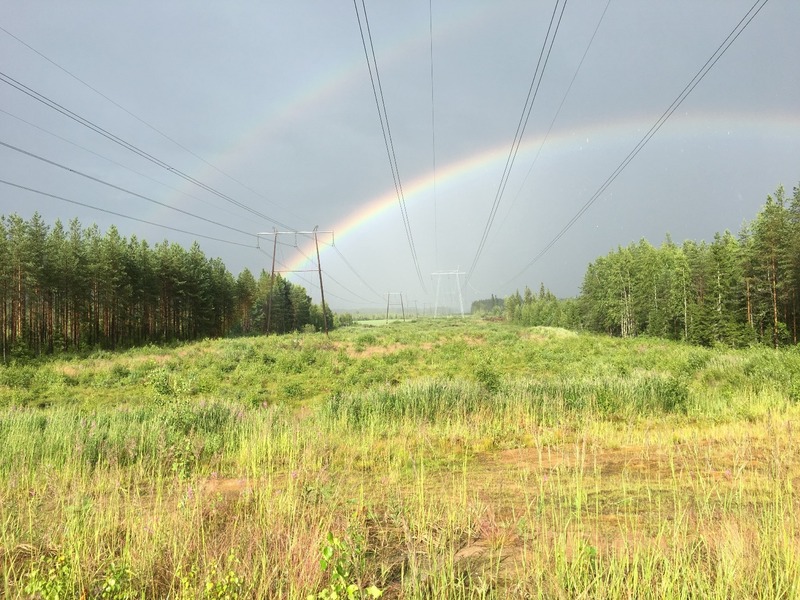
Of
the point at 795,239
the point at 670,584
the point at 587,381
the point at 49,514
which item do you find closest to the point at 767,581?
the point at 670,584

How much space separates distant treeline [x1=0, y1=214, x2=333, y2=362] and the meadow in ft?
148

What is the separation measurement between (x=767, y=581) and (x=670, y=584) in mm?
828

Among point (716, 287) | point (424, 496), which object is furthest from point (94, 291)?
point (716, 287)

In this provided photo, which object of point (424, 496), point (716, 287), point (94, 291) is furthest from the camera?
point (716, 287)

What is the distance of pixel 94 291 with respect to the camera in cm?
5059

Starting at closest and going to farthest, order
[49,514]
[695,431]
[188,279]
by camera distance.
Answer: [49,514], [695,431], [188,279]

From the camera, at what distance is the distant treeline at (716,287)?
44812 mm

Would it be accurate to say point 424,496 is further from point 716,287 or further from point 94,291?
point 716,287

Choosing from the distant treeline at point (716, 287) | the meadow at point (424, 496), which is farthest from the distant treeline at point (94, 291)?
the distant treeline at point (716, 287)

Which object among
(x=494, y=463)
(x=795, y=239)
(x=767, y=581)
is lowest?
(x=494, y=463)

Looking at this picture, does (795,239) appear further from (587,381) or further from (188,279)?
(188,279)

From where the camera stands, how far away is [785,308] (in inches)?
1837

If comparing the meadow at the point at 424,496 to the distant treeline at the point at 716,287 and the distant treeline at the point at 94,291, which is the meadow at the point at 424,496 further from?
the distant treeline at the point at 94,291

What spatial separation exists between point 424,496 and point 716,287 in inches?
2685
